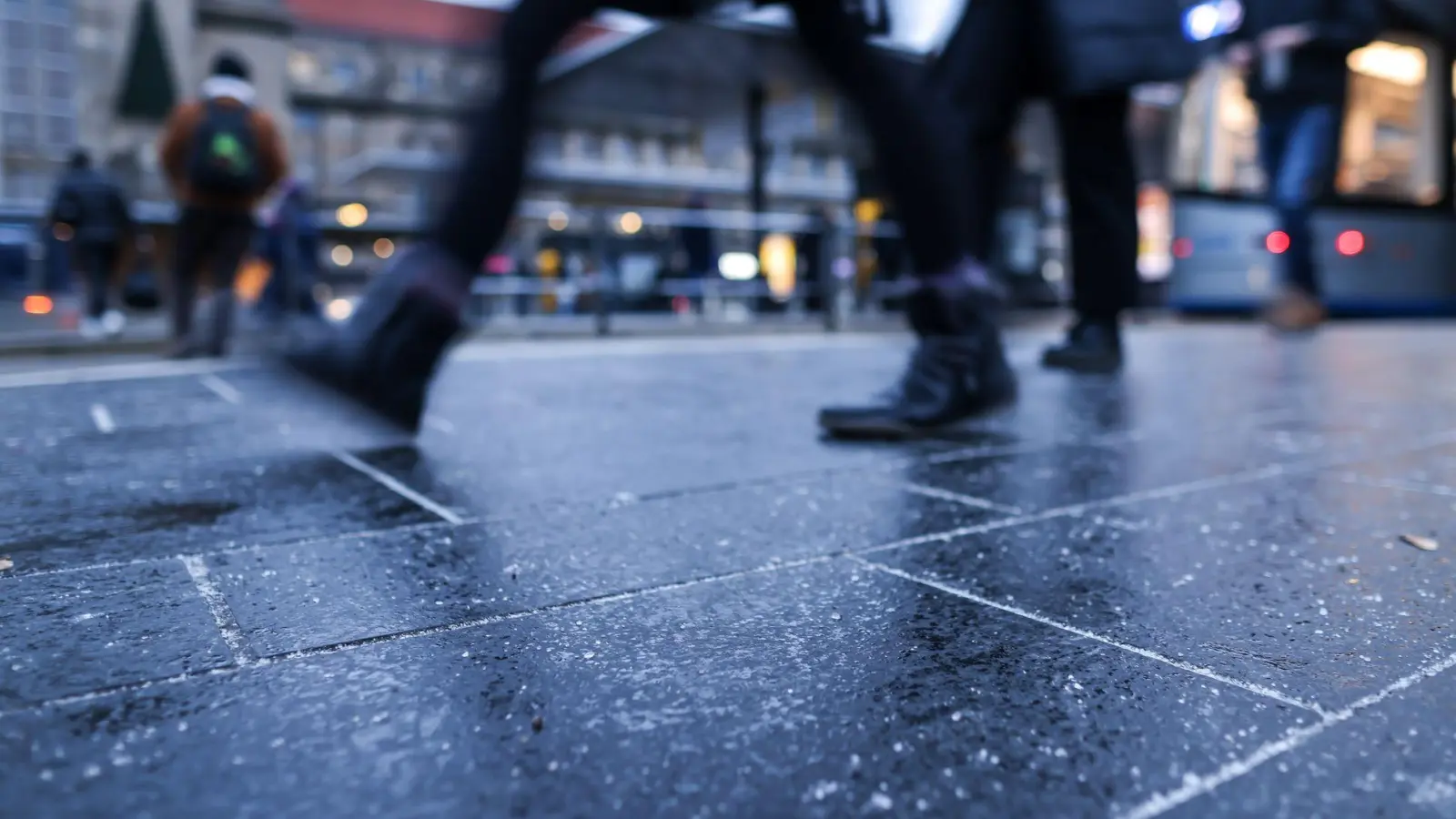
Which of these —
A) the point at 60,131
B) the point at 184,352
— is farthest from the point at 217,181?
the point at 60,131

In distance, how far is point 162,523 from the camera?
1404 mm

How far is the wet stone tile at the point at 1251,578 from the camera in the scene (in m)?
0.91

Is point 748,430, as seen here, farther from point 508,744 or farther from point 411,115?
point 411,115

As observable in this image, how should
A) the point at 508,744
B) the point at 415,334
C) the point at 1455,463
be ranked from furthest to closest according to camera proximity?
the point at 1455,463
the point at 415,334
the point at 508,744

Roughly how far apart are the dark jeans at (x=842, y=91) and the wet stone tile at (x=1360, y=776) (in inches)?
53.8

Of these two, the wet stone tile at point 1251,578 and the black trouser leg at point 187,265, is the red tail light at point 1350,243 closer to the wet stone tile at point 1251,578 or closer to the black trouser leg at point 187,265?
the black trouser leg at point 187,265

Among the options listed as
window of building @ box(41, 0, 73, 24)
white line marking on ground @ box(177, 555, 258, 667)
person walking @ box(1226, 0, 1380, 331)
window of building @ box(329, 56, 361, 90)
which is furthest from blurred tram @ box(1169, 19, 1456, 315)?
window of building @ box(329, 56, 361, 90)

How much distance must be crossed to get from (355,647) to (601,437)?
1280 millimetres

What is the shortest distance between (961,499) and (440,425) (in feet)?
4.08

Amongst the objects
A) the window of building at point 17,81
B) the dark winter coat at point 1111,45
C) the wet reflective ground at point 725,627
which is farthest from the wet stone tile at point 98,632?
the window of building at point 17,81

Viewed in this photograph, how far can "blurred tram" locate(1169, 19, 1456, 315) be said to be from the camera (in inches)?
367

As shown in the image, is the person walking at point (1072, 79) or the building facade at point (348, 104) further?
the building facade at point (348, 104)

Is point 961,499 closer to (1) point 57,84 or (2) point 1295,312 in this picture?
(2) point 1295,312

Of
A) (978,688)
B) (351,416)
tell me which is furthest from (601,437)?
(978,688)
